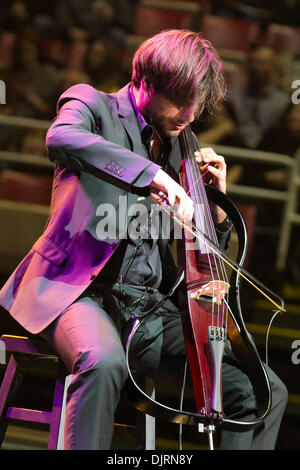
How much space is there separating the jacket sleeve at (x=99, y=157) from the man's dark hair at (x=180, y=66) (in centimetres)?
22

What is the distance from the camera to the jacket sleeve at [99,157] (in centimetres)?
141

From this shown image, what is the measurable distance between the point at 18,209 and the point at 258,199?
1.23 meters

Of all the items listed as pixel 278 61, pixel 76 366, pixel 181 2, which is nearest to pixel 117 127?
pixel 76 366

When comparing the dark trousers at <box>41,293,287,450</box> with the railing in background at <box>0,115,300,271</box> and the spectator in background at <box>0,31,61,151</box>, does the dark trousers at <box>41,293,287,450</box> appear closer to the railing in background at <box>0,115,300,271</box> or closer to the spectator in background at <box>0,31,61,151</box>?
the railing in background at <box>0,115,300,271</box>

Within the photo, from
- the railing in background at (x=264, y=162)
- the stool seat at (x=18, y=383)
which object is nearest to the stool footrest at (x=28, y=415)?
the stool seat at (x=18, y=383)

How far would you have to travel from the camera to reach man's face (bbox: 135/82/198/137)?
62.2 inches

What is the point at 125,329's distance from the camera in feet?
5.10

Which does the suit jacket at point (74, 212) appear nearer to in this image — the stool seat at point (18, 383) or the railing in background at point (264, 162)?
the stool seat at point (18, 383)

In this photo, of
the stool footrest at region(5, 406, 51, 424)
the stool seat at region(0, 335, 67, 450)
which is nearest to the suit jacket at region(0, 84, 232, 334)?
the stool seat at region(0, 335, 67, 450)

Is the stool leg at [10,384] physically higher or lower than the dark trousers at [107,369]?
lower

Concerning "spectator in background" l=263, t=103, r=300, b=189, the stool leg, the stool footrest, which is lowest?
the stool footrest

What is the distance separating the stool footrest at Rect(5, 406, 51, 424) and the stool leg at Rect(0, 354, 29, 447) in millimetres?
16
